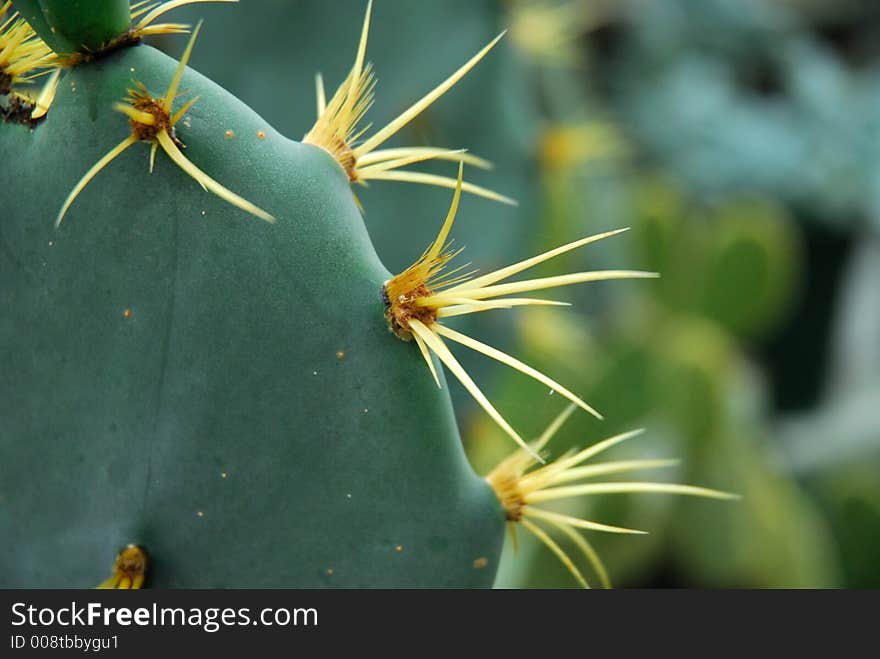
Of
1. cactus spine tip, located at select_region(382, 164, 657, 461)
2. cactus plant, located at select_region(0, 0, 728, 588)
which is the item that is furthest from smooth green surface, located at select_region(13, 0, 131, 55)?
cactus spine tip, located at select_region(382, 164, 657, 461)

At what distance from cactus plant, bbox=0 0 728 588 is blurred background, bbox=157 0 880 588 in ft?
2.00

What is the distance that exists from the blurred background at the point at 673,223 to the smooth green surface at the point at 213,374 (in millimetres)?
613

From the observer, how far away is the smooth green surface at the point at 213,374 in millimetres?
614

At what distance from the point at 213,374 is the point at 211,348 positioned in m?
0.02

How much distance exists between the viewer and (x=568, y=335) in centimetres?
206

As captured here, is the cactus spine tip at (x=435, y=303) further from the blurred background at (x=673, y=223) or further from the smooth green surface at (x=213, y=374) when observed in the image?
the blurred background at (x=673, y=223)

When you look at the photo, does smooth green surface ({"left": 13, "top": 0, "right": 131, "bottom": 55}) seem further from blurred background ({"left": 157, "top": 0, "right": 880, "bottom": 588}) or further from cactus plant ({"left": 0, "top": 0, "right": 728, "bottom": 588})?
blurred background ({"left": 157, "top": 0, "right": 880, "bottom": 588})

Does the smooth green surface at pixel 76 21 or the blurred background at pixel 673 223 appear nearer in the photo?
the smooth green surface at pixel 76 21

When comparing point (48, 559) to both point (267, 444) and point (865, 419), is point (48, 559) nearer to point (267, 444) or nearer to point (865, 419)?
point (267, 444)

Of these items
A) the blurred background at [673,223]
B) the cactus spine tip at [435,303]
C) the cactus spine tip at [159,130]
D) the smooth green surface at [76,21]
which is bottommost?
the cactus spine tip at [435,303]

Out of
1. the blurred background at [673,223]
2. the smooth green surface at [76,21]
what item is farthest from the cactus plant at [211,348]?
the blurred background at [673,223]

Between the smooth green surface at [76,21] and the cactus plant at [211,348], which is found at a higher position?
the smooth green surface at [76,21]

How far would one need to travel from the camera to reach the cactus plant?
608mm

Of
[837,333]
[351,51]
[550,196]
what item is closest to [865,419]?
[837,333]
